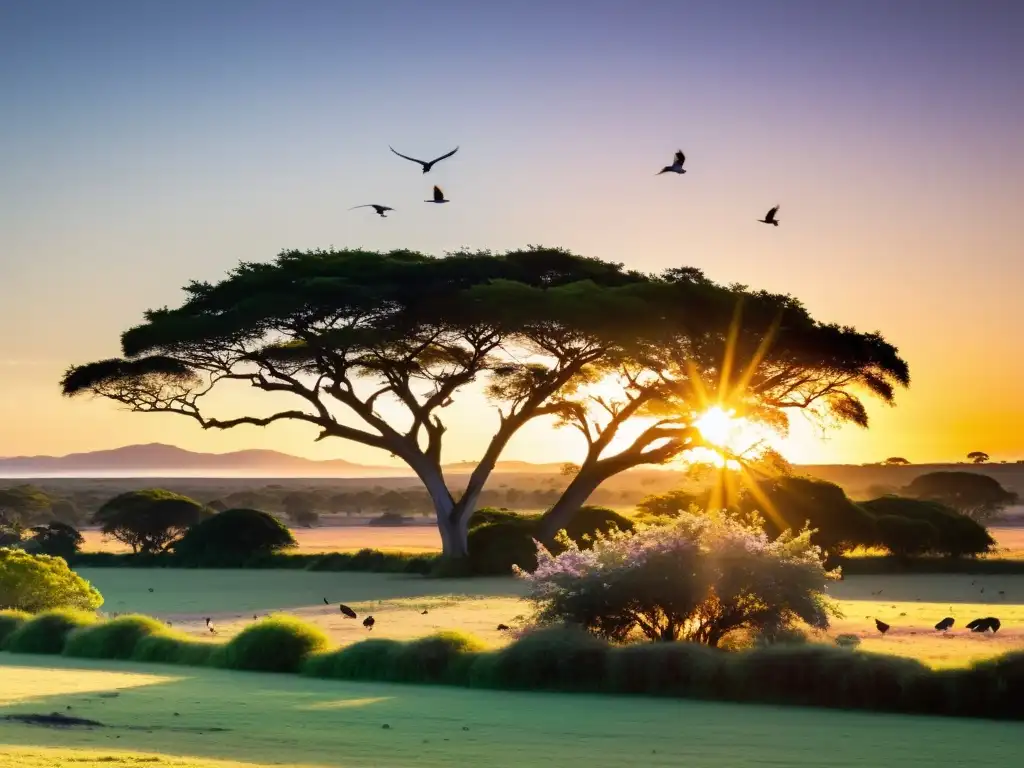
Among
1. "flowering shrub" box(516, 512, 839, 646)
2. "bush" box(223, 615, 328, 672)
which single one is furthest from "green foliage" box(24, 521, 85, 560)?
"flowering shrub" box(516, 512, 839, 646)

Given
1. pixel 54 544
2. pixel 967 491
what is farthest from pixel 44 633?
pixel 967 491

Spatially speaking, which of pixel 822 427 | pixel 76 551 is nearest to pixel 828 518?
pixel 822 427

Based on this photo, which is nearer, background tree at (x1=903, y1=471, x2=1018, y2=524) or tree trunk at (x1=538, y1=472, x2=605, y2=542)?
tree trunk at (x1=538, y1=472, x2=605, y2=542)

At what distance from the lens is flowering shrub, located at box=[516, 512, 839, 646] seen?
2095 cm

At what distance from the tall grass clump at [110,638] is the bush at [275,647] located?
95.2 inches

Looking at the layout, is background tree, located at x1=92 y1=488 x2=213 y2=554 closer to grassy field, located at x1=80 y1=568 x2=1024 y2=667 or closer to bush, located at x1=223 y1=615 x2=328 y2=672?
grassy field, located at x1=80 y1=568 x2=1024 y2=667

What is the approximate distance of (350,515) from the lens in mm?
140375

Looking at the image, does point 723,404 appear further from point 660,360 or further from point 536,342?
point 536,342

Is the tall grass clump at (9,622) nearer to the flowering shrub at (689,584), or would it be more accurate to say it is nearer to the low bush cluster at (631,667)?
the low bush cluster at (631,667)

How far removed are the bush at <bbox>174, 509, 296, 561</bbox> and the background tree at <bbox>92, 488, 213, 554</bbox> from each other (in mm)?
4205

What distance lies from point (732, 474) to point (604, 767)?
3951 centimetres

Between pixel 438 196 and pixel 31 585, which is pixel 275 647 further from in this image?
pixel 438 196

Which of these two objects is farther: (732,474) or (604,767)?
(732,474)

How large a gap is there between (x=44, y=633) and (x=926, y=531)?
3386 centimetres
